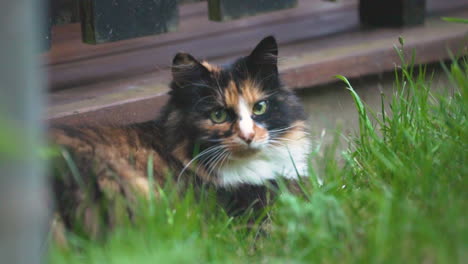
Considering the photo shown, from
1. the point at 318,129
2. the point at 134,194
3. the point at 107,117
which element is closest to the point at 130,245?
the point at 134,194

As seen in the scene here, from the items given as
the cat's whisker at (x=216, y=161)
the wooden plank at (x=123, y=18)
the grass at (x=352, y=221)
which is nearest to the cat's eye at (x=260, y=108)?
the cat's whisker at (x=216, y=161)

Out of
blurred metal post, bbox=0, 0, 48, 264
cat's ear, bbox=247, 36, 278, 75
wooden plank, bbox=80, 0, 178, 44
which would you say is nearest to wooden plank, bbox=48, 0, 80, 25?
wooden plank, bbox=80, 0, 178, 44

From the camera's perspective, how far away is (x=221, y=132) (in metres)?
2.95

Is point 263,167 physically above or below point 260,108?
below

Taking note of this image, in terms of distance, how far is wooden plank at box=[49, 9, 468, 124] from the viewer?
3.48 meters

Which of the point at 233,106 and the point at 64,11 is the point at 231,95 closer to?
the point at 233,106

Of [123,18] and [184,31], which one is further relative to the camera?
[184,31]

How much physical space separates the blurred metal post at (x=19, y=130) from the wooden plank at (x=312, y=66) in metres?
1.95

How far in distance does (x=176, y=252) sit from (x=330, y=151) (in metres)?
1.01

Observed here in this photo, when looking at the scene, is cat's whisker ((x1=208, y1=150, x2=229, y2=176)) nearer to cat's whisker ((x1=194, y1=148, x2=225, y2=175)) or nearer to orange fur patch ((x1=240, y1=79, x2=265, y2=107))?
cat's whisker ((x1=194, y1=148, x2=225, y2=175))

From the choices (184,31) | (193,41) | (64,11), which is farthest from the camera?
(184,31)

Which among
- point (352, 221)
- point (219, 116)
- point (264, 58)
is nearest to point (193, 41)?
point (264, 58)

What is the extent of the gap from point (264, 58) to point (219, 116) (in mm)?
303

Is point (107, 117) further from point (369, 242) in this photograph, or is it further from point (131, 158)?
point (369, 242)
